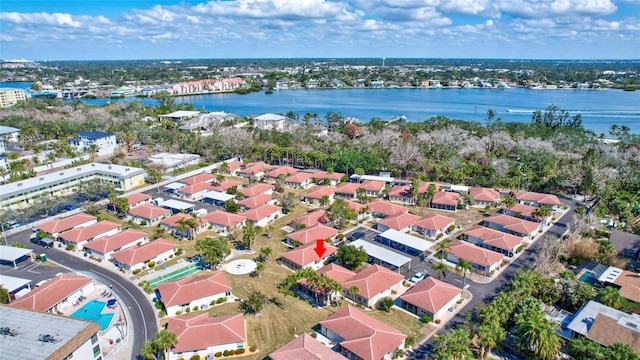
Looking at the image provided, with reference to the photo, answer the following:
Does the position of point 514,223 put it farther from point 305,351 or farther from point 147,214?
point 147,214

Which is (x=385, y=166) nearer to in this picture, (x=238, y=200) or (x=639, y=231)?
(x=238, y=200)

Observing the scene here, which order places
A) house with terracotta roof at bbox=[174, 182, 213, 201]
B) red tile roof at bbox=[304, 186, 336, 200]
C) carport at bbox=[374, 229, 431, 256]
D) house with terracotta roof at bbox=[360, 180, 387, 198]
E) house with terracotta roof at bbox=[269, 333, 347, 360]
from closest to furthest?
house with terracotta roof at bbox=[269, 333, 347, 360] < carport at bbox=[374, 229, 431, 256] < red tile roof at bbox=[304, 186, 336, 200] < house with terracotta roof at bbox=[174, 182, 213, 201] < house with terracotta roof at bbox=[360, 180, 387, 198]

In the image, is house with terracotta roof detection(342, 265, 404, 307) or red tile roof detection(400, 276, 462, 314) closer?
red tile roof detection(400, 276, 462, 314)

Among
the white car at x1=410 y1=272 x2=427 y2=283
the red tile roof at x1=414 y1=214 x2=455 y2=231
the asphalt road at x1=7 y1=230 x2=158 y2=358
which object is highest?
the red tile roof at x1=414 y1=214 x2=455 y2=231

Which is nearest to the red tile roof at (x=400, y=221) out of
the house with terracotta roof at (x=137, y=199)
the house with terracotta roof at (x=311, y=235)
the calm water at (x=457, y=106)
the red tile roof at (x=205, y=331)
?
the house with terracotta roof at (x=311, y=235)

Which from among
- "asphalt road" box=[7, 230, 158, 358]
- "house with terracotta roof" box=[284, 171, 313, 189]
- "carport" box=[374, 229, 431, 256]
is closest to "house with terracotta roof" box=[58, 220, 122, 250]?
"asphalt road" box=[7, 230, 158, 358]

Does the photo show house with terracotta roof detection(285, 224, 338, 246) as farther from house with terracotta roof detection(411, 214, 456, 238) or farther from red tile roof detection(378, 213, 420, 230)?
house with terracotta roof detection(411, 214, 456, 238)
